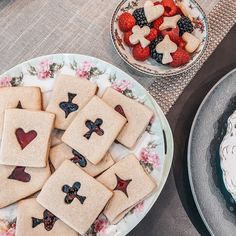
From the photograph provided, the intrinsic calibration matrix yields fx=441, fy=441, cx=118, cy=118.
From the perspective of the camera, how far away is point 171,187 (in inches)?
38.0

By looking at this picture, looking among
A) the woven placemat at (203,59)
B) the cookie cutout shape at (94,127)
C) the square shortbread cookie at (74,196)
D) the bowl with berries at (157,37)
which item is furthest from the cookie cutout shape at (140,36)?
the square shortbread cookie at (74,196)

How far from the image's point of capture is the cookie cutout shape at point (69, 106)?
88cm

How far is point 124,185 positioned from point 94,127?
13 centimetres

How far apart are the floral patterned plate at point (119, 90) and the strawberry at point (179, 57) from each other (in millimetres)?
98

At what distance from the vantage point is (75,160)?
2.88 feet

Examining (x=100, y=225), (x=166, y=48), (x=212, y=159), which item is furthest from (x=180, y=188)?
(x=166, y=48)

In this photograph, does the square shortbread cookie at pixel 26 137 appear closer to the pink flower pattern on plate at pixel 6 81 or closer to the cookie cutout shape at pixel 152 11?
the pink flower pattern on plate at pixel 6 81

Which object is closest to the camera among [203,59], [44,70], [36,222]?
[36,222]

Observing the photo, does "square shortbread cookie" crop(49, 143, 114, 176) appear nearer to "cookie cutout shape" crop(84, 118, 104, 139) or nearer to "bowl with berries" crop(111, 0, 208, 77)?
"cookie cutout shape" crop(84, 118, 104, 139)

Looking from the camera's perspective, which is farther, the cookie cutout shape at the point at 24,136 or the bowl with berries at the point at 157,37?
the bowl with berries at the point at 157,37

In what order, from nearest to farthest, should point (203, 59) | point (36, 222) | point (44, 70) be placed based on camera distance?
point (36, 222), point (44, 70), point (203, 59)

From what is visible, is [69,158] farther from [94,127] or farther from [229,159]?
[229,159]

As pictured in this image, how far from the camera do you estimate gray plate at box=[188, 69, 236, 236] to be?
2.98 ft

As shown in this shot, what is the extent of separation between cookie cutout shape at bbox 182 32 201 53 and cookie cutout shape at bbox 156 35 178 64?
0.04 m
